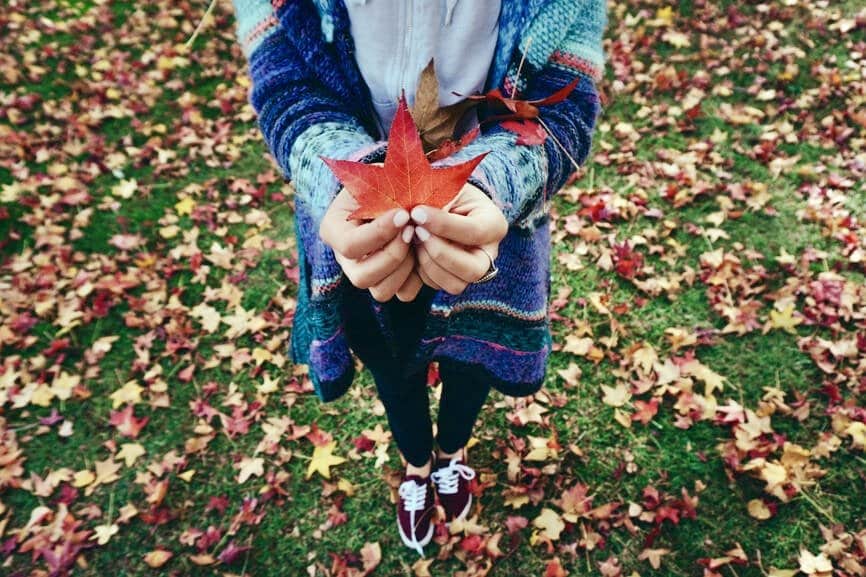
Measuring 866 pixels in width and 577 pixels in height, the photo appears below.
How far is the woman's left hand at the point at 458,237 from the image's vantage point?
0.92 m

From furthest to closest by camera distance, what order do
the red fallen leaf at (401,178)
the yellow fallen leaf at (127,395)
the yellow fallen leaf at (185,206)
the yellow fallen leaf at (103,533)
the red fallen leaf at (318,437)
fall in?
the yellow fallen leaf at (185,206)
the yellow fallen leaf at (127,395)
the red fallen leaf at (318,437)
the yellow fallen leaf at (103,533)
the red fallen leaf at (401,178)

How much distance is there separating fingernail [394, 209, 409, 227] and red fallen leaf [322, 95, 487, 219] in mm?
28

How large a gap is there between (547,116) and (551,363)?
72.9 inches

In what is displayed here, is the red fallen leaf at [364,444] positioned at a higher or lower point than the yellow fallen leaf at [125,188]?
lower

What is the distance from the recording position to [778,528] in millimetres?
2260

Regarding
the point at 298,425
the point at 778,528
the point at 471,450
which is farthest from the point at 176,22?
the point at 778,528

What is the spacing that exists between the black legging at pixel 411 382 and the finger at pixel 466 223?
1.27 ft

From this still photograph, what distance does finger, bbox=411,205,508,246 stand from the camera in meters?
0.91

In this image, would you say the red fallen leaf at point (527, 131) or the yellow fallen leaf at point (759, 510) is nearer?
the red fallen leaf at point (527, 131)

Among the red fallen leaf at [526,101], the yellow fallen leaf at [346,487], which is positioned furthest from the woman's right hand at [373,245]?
the yellow fallen leaf at [346,487]

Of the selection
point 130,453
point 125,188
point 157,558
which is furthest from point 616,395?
point 125,188

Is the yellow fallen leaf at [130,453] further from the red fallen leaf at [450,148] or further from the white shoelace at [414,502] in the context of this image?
the red fallen leaf at [450,148]

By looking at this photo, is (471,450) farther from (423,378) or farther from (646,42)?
(646,42)

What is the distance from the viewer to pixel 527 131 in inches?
46.2
